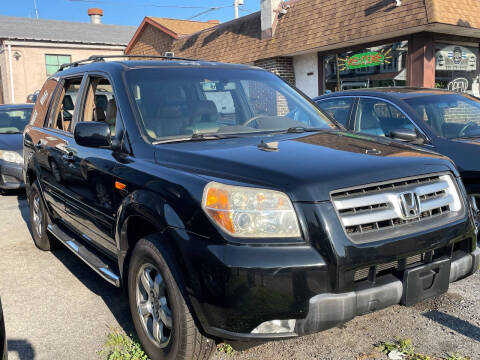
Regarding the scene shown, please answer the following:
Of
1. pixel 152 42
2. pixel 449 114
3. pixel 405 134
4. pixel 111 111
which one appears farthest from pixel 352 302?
pixel 152 42

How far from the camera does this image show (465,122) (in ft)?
17.2

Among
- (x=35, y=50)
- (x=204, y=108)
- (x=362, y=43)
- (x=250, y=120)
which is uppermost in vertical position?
(x=35, y=50)

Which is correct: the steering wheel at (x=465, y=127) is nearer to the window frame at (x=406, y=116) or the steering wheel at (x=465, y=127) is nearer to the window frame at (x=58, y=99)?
the window frame at (x=406, y=116)

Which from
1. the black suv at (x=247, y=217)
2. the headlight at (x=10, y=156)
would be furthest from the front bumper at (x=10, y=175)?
the black suv at (x=247, y=217)

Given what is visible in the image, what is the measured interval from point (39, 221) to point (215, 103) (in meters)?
2.85

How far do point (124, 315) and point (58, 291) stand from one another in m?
0.89

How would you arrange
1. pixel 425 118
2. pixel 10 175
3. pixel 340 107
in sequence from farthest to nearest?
1. pixel 10 175
2. pixel 340 107
3. pixel 425 118

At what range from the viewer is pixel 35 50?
29.5m

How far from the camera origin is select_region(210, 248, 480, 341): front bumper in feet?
7.41

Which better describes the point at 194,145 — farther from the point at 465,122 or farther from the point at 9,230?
the point at 9,230

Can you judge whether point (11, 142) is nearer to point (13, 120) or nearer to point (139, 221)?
point (13, 120)

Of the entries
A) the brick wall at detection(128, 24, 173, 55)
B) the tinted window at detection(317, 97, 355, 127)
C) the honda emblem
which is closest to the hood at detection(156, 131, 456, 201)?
the honda emblem

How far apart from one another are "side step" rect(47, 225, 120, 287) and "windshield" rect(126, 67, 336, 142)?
1.01 meters

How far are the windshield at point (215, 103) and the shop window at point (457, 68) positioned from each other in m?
9.08
